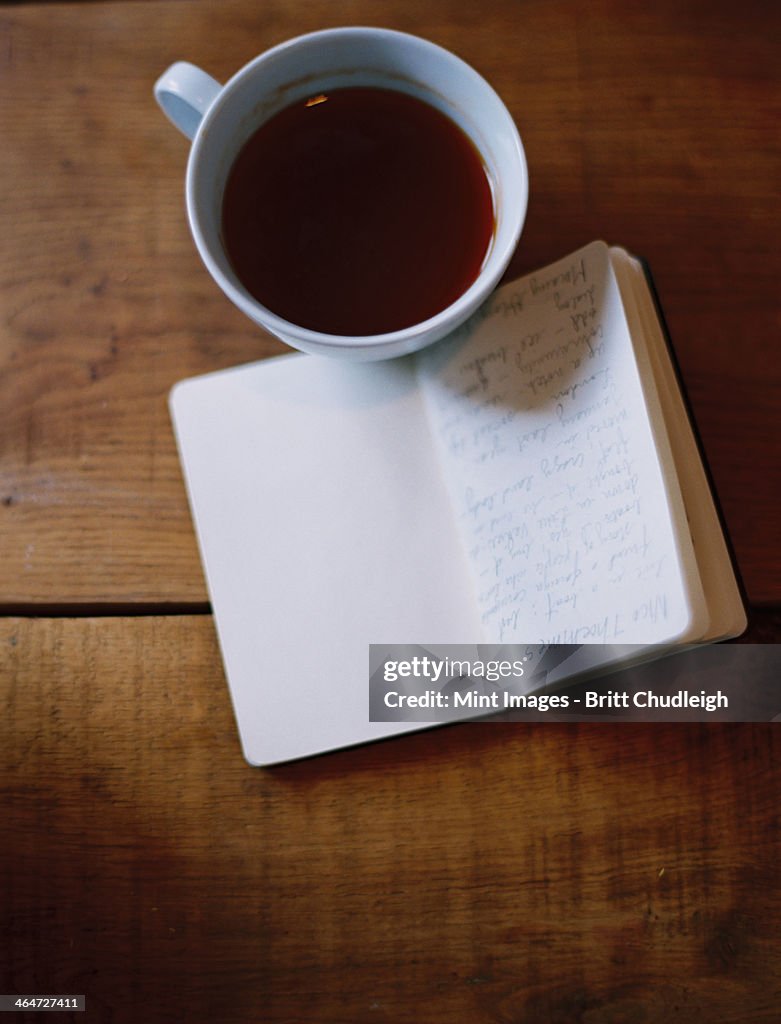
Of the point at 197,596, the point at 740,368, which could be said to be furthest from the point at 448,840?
the point at 740,368

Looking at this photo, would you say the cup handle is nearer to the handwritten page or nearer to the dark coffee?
the dark coffee

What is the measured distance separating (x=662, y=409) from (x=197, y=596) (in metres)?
0.32

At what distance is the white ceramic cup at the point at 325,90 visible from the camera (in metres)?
0.47

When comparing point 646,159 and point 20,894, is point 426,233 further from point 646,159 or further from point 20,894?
point 20,894

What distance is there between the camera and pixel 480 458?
0.55 metres

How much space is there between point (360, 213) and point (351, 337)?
82 millimetres

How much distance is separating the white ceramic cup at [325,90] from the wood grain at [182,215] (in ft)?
0.32

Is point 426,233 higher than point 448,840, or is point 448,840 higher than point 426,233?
point 426,233

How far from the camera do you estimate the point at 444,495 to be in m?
0.56

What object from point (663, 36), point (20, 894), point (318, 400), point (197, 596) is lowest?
point (20, 894)

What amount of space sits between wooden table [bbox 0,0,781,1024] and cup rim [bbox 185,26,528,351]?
0.11m

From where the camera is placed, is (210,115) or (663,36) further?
(663,36)

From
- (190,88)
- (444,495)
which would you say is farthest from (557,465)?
(190,88)

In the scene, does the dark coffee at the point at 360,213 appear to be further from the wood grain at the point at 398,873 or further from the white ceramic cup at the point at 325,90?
the wood grain at the point at 398,873
